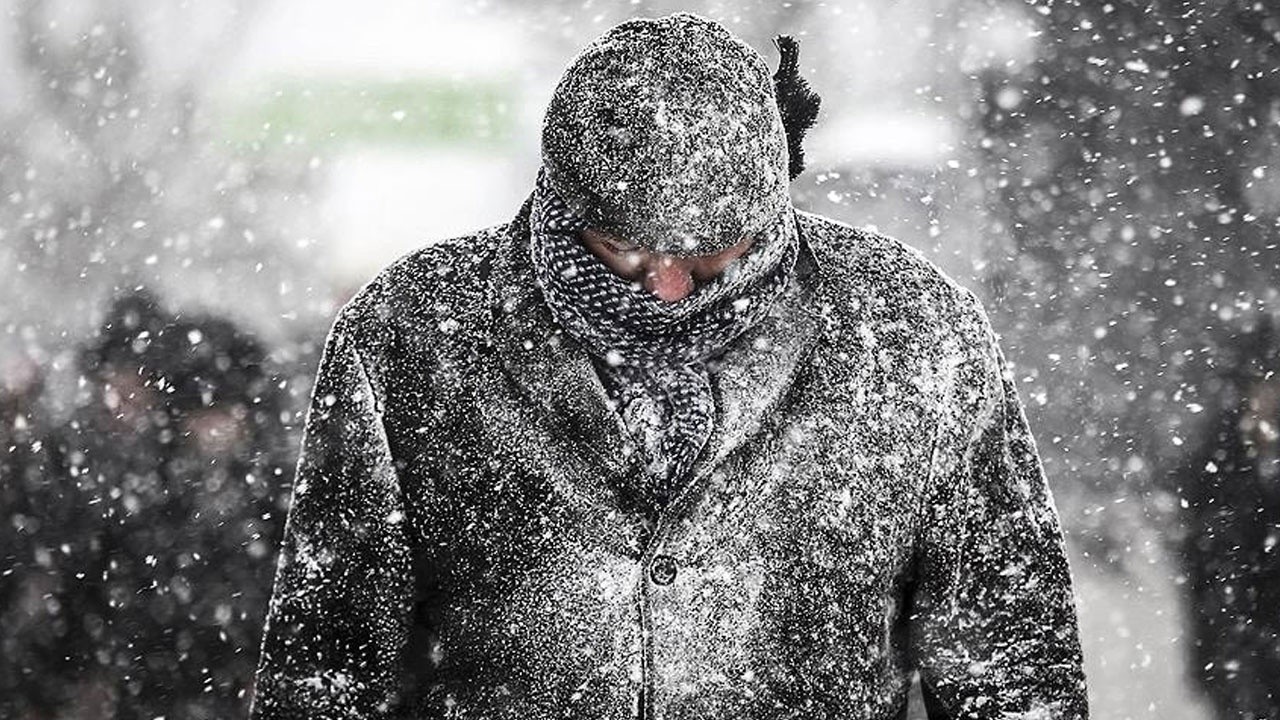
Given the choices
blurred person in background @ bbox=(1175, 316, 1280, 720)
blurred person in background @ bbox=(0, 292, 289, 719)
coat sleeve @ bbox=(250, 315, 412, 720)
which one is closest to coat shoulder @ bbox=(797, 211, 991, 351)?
coat sleeve @ bbox=(250, 315, 412, 720)

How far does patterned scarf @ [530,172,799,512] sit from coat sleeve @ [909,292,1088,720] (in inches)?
12.9

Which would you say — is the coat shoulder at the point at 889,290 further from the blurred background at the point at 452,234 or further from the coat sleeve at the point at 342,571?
the blurred background at the point at 452,234

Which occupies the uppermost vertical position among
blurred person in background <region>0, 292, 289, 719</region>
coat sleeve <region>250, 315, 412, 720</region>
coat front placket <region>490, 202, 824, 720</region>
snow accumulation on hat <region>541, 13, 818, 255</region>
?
blurred person in background <region>0, 292, 289, 719</region>

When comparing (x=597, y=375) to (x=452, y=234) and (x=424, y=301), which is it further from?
(x=452, y=234)

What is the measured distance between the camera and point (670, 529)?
1.97 metres

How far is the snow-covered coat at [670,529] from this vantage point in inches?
78.3

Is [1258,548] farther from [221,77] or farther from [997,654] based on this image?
[221,77]

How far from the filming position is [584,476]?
200 centimetres

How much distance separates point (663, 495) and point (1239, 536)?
3.68 meters

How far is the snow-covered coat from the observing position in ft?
6.52

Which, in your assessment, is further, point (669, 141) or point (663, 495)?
point (663, 495)

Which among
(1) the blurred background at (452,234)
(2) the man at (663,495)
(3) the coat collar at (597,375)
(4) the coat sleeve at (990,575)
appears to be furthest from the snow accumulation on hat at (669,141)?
(1) the blurred background at (452,234)

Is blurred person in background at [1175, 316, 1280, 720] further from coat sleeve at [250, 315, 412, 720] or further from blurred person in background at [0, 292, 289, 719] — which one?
coat sleeve at [250, 315, 412, 720]

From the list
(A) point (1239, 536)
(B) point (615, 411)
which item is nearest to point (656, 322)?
(B) point (615, 411)
